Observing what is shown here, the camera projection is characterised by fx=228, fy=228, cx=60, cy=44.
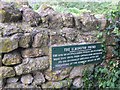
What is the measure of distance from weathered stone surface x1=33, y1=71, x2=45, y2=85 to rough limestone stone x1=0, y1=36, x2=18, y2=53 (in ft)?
1.48

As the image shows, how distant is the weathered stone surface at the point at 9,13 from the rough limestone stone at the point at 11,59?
407 mm

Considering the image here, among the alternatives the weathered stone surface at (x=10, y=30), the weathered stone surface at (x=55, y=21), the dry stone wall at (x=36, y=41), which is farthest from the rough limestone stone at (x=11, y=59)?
the weathered stone surface at (x=55, y=21)

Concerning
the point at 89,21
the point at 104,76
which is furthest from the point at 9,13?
the point at 104,76

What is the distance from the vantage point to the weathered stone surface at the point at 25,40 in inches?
103

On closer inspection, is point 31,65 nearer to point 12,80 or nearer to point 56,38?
point 12,80

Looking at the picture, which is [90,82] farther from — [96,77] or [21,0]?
[21,0]

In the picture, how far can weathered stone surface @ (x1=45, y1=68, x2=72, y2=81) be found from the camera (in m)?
2.83

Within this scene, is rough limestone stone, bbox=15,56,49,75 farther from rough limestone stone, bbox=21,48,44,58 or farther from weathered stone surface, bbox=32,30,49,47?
weathered stone surface, bbox=32,30,49,47

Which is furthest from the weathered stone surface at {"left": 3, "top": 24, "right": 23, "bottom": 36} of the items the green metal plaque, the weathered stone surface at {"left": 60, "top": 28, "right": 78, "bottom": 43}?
the weathered stone surface at {"left": 60, "top": 28, "right": 78, "bottom": 43}

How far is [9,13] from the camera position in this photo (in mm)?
2637

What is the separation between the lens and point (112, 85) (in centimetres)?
283

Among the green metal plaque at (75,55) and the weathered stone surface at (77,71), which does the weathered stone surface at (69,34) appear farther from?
the weathered stone surface at (77,71)

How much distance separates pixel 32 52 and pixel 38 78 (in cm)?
34

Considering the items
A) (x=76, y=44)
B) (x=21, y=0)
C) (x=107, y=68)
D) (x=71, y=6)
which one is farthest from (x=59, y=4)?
(x=107, y=68)
